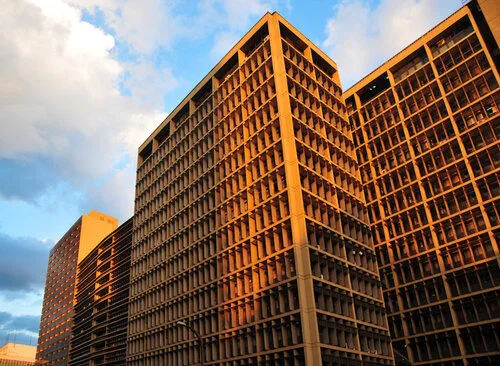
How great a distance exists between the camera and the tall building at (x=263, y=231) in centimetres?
4403

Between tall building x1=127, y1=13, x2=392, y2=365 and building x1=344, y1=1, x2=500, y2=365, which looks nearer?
tall building x1=127, y1=13, x2=392, y2=365

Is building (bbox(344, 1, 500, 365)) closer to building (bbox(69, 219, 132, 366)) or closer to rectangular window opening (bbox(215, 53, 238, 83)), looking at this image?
rectangular window opening (bbox(215, 53, 238, 83))

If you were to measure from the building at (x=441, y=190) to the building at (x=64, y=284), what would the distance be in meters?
92.1

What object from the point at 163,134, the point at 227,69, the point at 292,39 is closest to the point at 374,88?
the point at 292,39

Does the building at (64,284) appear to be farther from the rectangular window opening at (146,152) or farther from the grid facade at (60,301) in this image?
the rectangular window opening at (146,152)

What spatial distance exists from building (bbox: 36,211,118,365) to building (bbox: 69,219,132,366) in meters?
12.4

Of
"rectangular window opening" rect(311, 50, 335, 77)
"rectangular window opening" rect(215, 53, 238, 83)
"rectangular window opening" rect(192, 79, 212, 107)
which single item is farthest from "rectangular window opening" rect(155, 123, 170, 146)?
"rectangular window opening" rect(311, 50, 335, 77)

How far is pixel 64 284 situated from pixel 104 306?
47662 millimetres

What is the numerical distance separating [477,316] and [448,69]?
102 feet

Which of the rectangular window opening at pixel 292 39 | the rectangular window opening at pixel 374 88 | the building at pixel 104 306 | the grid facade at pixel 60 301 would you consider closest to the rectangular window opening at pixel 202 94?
the rectangular window opening at pixel 292 39

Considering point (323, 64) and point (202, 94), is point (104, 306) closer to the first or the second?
point (202, 94)

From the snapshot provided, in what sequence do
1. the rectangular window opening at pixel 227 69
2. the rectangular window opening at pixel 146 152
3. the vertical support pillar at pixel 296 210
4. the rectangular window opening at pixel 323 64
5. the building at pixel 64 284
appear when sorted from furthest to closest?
the building at pixel 64 284 → the rectangular window opening at pixel 146 152 → the rectangular window opening at pixel 323 64 → the rectangular window opening at pixel 227 69 → the vertical support pillar at pixel 296 210

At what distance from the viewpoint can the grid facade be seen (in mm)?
125938

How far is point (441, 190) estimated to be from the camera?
57.7 meters
